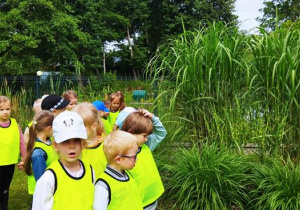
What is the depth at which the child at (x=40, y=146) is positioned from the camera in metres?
2.60

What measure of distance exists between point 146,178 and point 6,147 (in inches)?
84.6

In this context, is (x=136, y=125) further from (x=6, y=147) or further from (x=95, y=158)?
(x=6, y=147)

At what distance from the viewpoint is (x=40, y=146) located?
2.67 meters

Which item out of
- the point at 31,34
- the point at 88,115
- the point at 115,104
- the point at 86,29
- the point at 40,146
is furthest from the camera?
the point at 86,29

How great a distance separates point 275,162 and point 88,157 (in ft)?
6.52

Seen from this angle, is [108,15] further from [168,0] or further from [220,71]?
[220,71]

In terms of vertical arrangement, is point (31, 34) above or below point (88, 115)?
above

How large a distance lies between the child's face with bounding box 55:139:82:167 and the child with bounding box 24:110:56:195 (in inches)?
28.6

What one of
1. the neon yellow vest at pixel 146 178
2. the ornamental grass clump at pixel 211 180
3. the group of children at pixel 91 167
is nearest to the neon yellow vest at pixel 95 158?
the group of children at pixel 91 167

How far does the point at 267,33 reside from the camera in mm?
4148

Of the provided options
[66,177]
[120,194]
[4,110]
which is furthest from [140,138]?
[4,110]

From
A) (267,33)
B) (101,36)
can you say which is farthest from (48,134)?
(101,36)

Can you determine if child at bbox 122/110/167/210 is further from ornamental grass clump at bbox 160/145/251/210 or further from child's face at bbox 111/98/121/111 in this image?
child's face at bbox 111/98/121/111

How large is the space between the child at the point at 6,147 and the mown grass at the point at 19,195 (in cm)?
63
